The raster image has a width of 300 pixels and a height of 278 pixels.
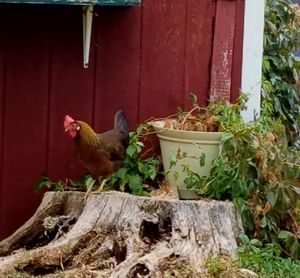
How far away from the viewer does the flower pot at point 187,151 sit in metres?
4.18

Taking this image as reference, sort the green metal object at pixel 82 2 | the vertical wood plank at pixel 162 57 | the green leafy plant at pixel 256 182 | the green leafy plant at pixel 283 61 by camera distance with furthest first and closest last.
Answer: the green leafy plant at pixel 283 61
the vertical wood plank at pixel 162 57
the green leafy plant at pixel 256 182
the green metal object at pixel 82 2

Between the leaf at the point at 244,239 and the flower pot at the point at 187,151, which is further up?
the flower pot at the point at 187,151

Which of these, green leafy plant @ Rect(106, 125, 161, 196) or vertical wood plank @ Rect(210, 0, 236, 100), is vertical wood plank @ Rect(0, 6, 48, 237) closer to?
green leafy plant @ Rect(106, 125, 161, 196)

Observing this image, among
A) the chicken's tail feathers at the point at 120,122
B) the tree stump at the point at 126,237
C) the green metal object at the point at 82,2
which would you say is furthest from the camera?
the chicken's tail feathers at the point at 120,122

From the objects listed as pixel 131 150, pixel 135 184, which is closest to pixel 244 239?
pixel 135 184

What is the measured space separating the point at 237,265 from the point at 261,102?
148 centimetres

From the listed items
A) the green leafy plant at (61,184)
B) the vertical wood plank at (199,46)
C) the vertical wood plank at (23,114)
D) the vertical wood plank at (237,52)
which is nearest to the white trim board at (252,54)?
the vertical wood plank at (237,52)

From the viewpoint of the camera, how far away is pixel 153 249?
368 cm

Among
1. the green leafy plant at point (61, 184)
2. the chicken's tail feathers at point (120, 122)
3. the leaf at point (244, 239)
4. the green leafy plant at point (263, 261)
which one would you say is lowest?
the green leafy plant at point (263, 261)

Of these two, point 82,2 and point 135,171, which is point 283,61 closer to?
point 135,171

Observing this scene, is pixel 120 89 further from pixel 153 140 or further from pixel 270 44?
pixel 270 44

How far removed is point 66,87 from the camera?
458 centimetres

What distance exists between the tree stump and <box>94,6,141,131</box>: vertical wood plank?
69 centimetres

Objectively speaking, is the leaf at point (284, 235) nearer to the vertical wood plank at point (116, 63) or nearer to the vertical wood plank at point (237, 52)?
the vertical wood plank at point (237, 52)
